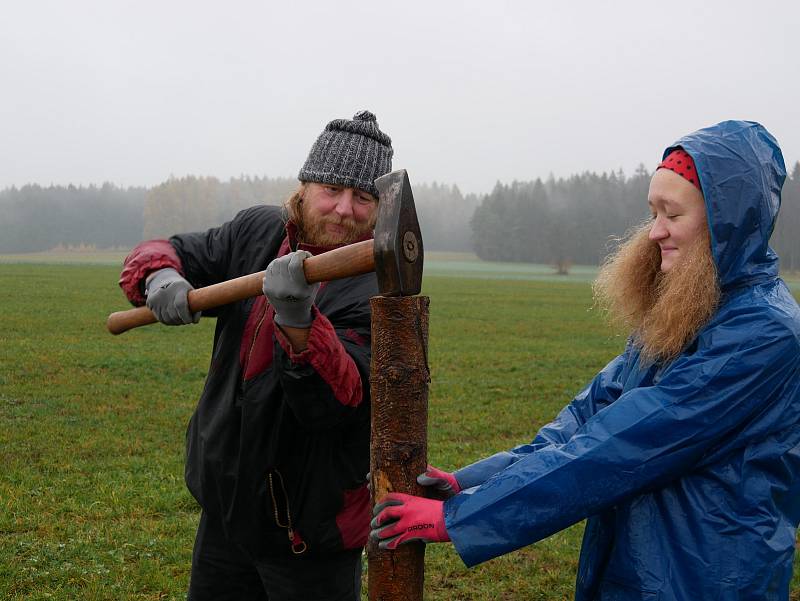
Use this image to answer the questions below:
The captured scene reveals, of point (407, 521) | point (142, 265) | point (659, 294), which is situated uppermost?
point (142, 265)

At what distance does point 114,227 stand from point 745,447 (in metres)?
147

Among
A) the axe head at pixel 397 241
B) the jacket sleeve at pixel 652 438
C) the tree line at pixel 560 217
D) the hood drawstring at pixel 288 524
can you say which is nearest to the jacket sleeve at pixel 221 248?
the hood drawstring at pixel 288 524

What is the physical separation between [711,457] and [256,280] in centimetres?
143

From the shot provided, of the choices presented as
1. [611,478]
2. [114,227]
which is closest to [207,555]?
[611,478]

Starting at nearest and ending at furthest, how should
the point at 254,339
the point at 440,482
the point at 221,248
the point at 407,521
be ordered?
the point at 407,521 < the point at 440,482 < the point at 254,339 < the point at 221,248

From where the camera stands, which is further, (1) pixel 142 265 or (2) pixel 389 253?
(1) pixel 142 265

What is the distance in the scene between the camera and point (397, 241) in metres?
2.03

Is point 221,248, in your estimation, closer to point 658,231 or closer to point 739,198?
point 658,231

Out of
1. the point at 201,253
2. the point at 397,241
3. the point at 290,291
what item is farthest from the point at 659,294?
the point at 201,253

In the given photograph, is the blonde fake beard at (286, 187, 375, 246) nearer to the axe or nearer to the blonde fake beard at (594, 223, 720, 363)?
the axe

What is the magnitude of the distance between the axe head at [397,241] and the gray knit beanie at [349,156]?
0.64m

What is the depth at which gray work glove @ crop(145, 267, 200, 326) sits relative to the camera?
265 cm

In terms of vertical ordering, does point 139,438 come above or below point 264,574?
below

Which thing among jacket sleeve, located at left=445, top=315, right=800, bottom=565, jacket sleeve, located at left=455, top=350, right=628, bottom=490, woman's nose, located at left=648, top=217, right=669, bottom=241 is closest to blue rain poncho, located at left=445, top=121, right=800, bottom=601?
jacket sleeve, located at left=445, top=315, right=800, bottom=565
